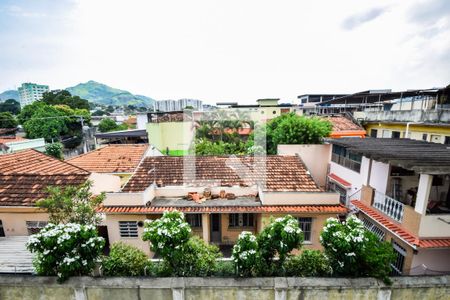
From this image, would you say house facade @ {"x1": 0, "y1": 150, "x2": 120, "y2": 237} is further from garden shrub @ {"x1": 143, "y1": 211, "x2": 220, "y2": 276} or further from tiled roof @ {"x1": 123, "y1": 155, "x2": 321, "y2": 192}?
garden shrub @ {"x1": 143, "y1": 211, "x2": 220, "y2": 276}

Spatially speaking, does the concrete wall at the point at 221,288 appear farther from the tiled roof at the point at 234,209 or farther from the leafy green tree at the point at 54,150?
the leafy green tree at the point at 54,150

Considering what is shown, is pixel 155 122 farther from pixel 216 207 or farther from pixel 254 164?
pixel 216 207

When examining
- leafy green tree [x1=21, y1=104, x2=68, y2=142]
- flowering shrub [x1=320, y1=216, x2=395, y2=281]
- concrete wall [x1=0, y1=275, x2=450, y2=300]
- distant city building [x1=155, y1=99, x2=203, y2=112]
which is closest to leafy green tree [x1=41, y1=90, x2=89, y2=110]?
distant city building [x1=155, y1=99, x2=203, y2=112]

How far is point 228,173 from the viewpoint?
1264 cm

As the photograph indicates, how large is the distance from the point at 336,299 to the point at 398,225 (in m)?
3.80

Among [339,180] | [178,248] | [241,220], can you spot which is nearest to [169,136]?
[241,220]

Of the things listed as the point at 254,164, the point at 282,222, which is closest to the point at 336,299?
the point at 282,222

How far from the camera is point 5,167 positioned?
39.4ft

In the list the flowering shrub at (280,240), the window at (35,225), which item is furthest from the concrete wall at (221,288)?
the window at (35,225)

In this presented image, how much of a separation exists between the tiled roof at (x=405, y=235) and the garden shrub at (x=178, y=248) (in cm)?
612

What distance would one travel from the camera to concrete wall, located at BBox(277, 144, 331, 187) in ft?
49.7

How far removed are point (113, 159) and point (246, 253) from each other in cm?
1402

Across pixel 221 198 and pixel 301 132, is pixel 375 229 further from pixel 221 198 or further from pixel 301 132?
pixel 301 132

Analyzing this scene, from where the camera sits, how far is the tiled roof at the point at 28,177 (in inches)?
393
